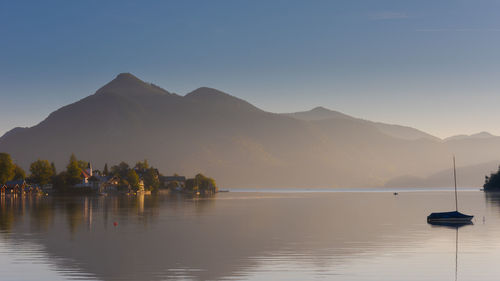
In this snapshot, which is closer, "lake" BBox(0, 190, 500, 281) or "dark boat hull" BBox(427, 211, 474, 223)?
"lake" BBox(0, 190, 500, 281)

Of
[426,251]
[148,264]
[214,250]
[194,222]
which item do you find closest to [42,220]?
[194,222]

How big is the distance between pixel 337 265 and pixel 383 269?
12.5ft

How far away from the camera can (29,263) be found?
5059 centimetres

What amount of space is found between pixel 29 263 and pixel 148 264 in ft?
31.1

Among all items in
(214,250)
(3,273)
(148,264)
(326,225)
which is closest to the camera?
(3,273)

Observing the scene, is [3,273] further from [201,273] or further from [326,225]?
[326,225]

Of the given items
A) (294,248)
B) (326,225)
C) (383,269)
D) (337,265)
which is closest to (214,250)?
(294,248)

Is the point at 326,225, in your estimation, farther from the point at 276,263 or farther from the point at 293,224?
the point at 276,263

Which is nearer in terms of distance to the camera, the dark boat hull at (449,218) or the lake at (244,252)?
the lake at (244,252)

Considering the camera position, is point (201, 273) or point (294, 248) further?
point (294, 248)

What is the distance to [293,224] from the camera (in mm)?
95562

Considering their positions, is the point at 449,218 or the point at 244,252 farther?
the point at 449,218

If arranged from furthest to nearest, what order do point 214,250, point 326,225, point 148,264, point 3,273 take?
1. point 326,225
2. point 214,250
3. point 148,264
4. point 3,273

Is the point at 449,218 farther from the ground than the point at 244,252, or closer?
farther from the ground
